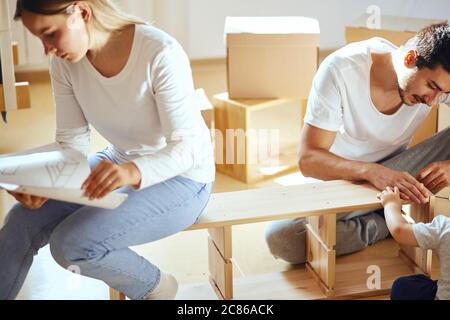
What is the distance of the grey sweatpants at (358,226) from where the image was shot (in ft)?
6.33

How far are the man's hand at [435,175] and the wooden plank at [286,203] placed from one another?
131 mm

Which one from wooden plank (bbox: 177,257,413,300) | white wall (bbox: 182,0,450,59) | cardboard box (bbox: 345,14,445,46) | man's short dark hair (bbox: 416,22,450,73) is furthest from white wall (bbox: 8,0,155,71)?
man's short dark hair (bbox: 416,22,450,73)

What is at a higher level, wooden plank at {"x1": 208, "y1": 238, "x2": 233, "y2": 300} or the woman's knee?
the woman's knee

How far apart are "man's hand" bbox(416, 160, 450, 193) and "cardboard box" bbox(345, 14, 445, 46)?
3.46 ft

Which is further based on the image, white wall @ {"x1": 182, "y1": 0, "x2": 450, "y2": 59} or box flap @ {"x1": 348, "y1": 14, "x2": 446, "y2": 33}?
white wall @ {"x1": 182, "y1": 0, "x2": 450, "y2": 59}

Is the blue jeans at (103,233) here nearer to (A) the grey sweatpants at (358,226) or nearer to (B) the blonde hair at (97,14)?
(B) the blonde hair at (97,14)

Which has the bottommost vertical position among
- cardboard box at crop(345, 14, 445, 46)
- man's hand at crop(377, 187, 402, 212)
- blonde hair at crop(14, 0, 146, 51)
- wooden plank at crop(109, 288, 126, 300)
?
wooden plank at crop(109, 288, 126, 300)

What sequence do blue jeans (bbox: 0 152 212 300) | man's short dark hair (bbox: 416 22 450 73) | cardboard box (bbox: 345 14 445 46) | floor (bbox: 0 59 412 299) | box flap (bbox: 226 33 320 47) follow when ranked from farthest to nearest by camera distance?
cardboard box (bbox: 345 14 445 46) → box flap (bbox: 226 33 320 47) → floor (bbox: 0 59 412 299) → man's short dark hair (bbox: 416 22 450 73) → blue jeans (bbox: 0 152 212 300)

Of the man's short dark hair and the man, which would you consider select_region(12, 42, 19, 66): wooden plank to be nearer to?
the man

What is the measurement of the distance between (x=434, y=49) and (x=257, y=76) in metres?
1.04

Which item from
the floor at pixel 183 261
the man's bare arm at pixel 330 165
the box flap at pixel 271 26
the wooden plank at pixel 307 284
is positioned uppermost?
the box flap at pixel 271 26

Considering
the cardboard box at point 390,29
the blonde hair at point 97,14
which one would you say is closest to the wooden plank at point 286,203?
the blonde hair at point 97,14

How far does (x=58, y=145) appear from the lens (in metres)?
1.66

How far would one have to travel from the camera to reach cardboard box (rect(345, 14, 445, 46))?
2.79m
